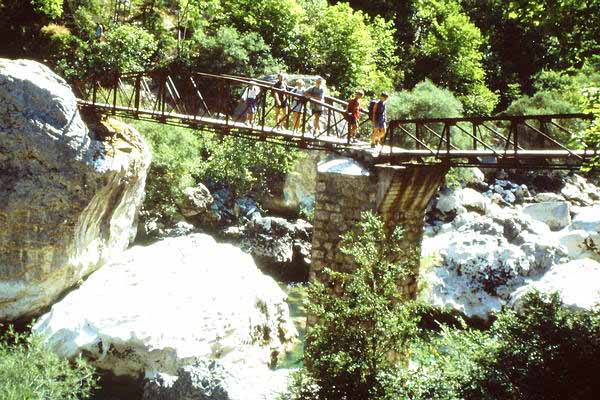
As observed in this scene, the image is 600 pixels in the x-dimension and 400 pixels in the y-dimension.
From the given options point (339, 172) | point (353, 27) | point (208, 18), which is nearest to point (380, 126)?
point (339, 172)

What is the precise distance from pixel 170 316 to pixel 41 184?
475 cm

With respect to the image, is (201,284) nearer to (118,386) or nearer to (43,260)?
(118,386)

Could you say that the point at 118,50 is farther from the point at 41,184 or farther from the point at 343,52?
the point at 41,184

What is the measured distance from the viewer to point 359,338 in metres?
7.02

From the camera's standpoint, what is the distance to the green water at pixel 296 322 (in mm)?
12617

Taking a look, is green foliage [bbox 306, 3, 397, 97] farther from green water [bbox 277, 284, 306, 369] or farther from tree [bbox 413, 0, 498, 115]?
green water [bbox 277, 284, 306, 369]

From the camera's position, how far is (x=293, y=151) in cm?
2273

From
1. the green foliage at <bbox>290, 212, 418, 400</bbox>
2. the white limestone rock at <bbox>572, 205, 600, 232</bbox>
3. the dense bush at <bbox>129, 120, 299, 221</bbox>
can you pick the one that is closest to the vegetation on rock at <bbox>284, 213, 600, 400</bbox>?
the green foliage at <bbox>290, 212, 418, 400</bbox>

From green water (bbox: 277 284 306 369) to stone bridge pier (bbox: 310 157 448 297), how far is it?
3.28ft

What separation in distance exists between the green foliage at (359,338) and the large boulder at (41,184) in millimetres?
8236

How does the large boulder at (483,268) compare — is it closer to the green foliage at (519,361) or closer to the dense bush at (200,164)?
the green foliage at (519,361)

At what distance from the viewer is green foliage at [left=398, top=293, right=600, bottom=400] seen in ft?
23.0

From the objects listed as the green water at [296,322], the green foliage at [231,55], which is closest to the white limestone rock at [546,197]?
the green foliage at [231,55]

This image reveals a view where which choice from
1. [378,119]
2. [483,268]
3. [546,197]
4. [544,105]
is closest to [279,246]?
[483,268]
